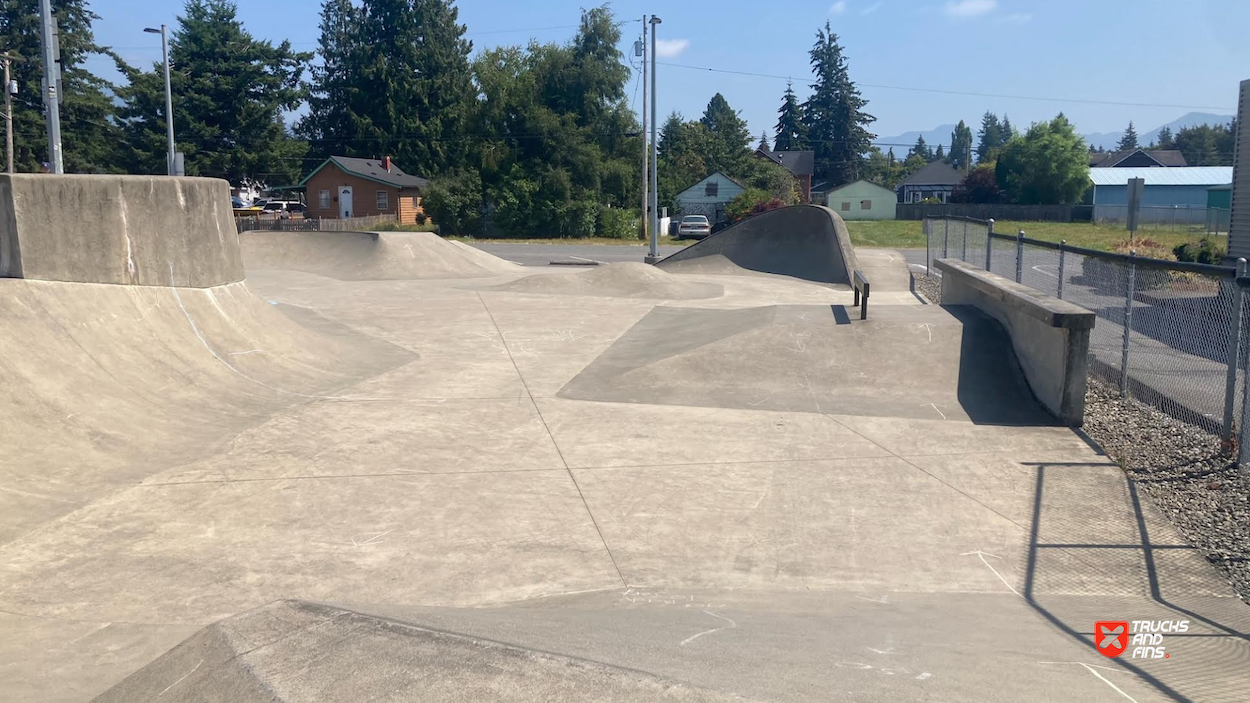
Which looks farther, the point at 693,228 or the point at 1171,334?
the point at 693,228

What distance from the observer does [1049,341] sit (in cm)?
961

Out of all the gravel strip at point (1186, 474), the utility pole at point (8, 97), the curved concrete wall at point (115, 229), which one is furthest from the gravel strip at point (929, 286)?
the utility pole at point (8, 97)

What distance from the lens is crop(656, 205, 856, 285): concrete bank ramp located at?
24016 mm

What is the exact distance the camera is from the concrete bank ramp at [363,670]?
11.1 feet

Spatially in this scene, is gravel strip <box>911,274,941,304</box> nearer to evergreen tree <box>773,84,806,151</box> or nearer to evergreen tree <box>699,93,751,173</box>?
evergreen tree <box>699,93,751,173</box>

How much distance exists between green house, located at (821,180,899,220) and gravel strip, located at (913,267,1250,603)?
66.2 meters

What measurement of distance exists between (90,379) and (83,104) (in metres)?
55.0

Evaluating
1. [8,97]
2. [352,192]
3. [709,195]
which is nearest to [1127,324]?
[8,97]

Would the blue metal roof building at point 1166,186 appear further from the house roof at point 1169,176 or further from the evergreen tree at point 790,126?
the evergreen tree at point 790,126

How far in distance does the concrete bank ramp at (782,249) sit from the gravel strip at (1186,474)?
14.0m

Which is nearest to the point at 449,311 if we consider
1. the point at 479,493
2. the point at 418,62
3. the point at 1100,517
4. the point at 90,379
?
the point at 90,379

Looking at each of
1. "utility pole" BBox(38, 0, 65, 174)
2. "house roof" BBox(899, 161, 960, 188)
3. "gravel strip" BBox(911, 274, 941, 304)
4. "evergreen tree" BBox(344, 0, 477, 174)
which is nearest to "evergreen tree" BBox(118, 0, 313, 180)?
"evergreen tree" BBox(344, 0, 477, 174)

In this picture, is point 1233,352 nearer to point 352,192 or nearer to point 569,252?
point 569,252

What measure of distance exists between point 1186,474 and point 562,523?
196 inches
